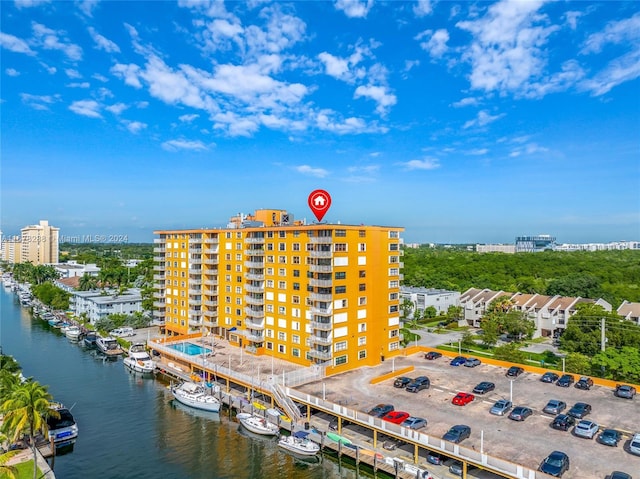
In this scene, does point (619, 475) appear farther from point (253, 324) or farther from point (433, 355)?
point (253, 324)

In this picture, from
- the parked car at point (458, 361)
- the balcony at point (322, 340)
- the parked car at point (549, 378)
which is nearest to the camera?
the parked car at point (549, 378)

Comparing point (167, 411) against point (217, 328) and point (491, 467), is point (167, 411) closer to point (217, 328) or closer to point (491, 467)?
point (217, 328)

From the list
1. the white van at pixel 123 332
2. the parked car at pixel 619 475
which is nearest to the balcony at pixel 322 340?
the parked car at pixel 619 475

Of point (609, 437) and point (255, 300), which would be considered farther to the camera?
point (255, 300)

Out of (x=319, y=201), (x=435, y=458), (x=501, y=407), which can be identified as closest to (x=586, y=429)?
(x=501, y=407)

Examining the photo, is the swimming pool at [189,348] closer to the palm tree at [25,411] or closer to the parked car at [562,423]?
the palm tree at [25,411]

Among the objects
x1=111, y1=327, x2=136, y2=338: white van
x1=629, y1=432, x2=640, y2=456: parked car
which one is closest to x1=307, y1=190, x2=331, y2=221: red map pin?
x1=629, y1=432, x2=640, y2=456: parked car

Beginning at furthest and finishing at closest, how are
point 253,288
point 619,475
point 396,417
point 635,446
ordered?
point 253,288 < point 396,417 < point 635,446 < point 619,475
